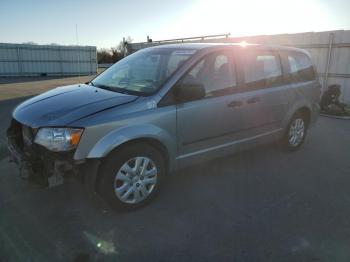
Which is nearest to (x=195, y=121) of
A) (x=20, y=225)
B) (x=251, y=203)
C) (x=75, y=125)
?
(x=251, y=203)

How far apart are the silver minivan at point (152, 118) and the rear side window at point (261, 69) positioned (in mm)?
15

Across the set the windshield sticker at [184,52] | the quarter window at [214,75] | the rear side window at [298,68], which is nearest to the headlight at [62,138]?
the quarter window at [214,75]

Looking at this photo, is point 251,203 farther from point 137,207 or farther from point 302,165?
point 302,165

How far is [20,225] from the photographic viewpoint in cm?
300

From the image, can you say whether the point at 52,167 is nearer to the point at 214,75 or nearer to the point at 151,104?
the point at 151,104

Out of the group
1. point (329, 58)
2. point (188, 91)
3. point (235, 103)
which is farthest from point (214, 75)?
point (329, 58)

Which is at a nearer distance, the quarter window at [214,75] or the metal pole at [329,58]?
the quarter window at [214,75]

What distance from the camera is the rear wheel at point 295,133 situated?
502cm

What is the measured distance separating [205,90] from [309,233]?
1884mm

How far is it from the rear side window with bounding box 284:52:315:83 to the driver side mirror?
2.10 metres

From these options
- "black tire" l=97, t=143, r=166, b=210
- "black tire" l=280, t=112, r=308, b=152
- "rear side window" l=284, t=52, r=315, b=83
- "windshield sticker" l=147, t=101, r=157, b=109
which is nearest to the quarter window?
"windshield sticker" l=147, t=101, r=157, b=109

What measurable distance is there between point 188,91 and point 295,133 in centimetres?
269

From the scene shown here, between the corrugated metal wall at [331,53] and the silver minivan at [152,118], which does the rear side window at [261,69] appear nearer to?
the silver minivan at [152,118]

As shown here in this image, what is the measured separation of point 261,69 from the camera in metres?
4.36
